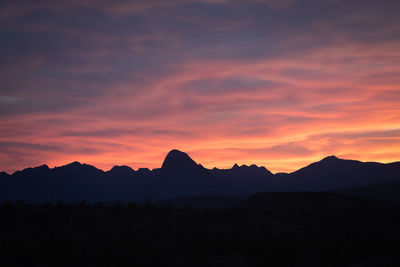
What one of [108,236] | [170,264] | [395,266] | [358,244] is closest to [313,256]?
[395,266]

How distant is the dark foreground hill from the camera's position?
466 inches

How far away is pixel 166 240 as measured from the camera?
54.3 feet

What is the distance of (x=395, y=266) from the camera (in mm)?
10969

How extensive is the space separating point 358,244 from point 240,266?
19.6 ft

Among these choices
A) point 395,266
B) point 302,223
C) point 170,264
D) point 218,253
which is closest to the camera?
point 395,266

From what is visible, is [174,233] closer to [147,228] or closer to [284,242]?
[147,228]

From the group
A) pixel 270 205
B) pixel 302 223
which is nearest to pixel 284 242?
pixel 302 223

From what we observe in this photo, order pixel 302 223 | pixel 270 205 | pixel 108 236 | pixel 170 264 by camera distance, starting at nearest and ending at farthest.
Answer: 1. pixel 170 264
2. pixel 108 236
3. pixel 302 223
4. pixel 270 205

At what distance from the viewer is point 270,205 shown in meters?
43.1

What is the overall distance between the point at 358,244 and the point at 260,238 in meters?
4.61

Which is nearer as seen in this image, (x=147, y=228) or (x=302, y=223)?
(x=147, y=228)

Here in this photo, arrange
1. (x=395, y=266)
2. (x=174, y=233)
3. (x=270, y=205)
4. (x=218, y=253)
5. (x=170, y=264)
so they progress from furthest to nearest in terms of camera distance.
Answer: (x=270, y=205), (x=174, y=233), (x=218, y=253), (x=170, y=264), (x=395, y=266)

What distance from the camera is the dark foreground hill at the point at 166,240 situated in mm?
11836

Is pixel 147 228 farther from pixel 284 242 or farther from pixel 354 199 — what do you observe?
pixel 354 199
